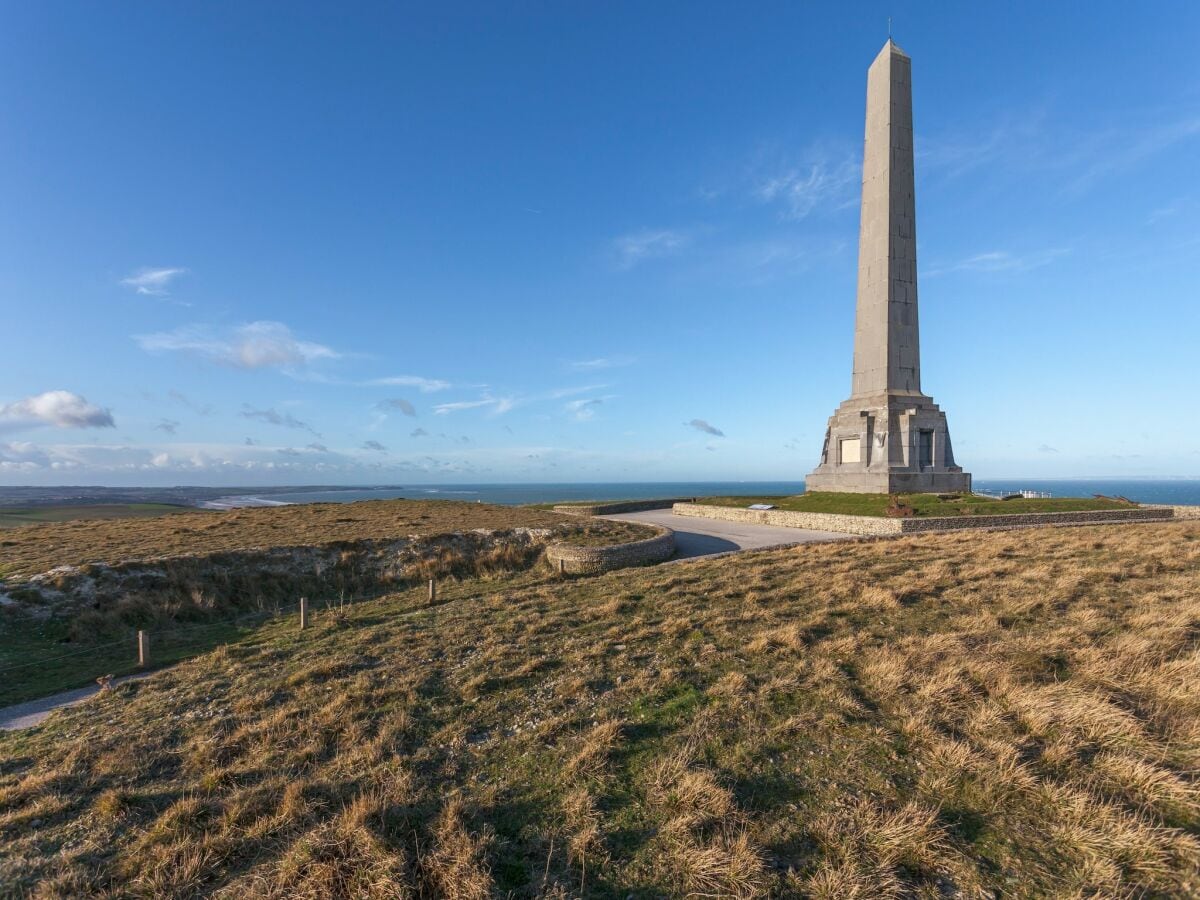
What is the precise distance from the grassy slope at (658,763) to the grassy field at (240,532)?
1263 centimetres

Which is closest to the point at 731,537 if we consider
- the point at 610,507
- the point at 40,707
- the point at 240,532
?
the point at 610,507

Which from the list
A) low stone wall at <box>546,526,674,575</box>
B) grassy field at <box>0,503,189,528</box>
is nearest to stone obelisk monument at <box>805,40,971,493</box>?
low stone wall at <box>546,526,674,575</box>

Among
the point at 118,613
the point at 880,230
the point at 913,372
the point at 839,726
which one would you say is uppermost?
the point at 880,230

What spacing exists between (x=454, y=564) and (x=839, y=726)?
17.7m

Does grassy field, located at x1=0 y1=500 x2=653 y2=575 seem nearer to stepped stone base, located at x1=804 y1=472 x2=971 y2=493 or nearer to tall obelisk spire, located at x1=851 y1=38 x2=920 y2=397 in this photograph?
stepped stone base, located at x1=804 y1=472 x2=971 y2=493

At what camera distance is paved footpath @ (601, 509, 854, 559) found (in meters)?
21.2

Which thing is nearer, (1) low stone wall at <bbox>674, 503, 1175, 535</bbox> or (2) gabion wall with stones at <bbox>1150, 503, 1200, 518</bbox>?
(1) low stone wall at <bbox>674, 503, 1175, 535</bbox>

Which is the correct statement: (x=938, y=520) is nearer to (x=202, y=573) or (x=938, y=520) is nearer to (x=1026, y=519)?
(x=1026, y=519)

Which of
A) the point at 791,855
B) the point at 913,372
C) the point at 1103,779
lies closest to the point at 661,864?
the point at 791,855

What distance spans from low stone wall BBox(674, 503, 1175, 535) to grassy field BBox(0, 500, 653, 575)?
27.3 feet

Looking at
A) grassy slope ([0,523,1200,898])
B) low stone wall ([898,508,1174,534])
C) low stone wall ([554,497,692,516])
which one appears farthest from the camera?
low stone wall ([554,497,692,516])

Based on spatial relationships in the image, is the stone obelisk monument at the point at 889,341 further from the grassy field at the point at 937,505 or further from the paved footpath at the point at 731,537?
the paved footpath at the point at 731,537

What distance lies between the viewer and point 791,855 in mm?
4590

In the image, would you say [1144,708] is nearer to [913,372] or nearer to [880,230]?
[913,372]
